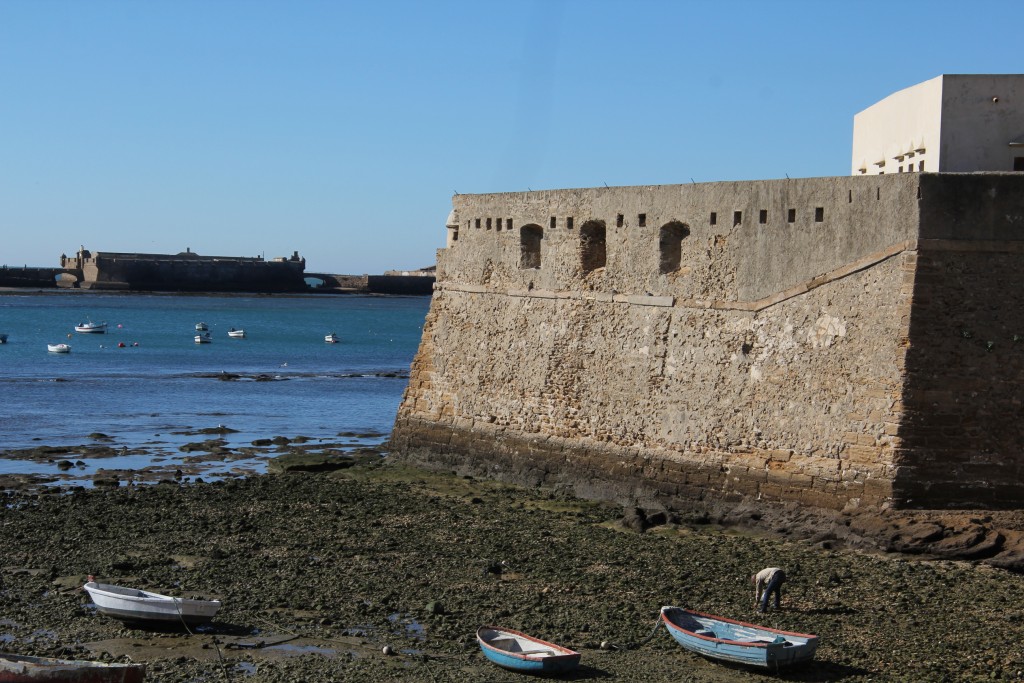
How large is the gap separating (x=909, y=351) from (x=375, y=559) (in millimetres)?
7304

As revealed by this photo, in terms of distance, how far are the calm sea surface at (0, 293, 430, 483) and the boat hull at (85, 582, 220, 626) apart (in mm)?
11180

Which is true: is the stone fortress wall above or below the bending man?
above

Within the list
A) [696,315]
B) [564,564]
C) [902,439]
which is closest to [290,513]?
[564,564]

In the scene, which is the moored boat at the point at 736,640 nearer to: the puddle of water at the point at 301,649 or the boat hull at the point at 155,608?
the puddle of water at the point at 301,649

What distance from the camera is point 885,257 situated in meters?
17.0

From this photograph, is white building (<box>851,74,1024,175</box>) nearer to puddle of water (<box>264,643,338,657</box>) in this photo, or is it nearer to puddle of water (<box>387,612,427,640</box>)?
puddle of water (<box>387,612,427,640</box>)

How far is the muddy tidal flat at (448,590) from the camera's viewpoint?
42.2 feet

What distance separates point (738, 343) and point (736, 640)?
6861mm

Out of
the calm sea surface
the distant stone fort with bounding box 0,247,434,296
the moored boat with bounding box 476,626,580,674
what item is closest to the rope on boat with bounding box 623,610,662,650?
the moored boat with bounding box 476,626,580,674

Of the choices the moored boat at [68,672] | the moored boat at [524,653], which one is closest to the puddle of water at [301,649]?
the moored boat at [524,653]

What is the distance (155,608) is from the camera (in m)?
13.8

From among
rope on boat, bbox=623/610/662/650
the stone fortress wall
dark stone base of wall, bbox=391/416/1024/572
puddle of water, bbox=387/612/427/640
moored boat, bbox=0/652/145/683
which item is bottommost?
puddle of water, bbox=387/612/427/640

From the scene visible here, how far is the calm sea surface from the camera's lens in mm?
32125

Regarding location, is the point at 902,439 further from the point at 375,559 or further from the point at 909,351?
the point at 375,559
